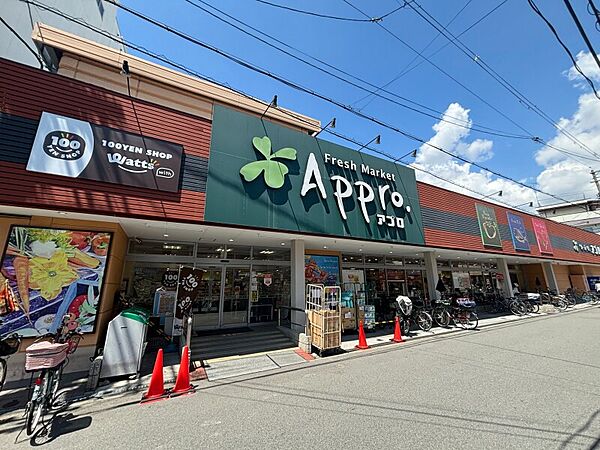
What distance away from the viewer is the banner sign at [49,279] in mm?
5262

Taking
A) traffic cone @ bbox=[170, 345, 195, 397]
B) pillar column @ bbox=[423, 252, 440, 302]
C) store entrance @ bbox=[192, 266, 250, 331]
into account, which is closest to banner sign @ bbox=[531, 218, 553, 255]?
pillar column @ bbox=[423, 252, 440, 302]

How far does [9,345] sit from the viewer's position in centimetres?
507

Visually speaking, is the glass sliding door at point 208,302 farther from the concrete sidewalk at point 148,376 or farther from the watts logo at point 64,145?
the watts logo at point 64,145

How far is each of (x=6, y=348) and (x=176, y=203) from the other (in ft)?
14.1

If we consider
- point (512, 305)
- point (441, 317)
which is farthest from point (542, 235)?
point (441, 317)

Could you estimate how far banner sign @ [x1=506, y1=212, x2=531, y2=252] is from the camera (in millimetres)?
16594

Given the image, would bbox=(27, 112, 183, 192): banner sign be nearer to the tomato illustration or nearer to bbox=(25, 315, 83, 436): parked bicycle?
the tomato illustration

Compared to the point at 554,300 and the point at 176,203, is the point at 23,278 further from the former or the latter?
the point at 554,300

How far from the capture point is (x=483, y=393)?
4602 mm

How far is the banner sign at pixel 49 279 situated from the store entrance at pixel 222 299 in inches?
134

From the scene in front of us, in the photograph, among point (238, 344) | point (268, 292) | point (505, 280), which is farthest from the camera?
point (505, 280)

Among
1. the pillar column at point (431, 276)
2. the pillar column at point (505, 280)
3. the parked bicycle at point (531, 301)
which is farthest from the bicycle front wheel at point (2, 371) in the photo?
the pillar column at point (505, 280)

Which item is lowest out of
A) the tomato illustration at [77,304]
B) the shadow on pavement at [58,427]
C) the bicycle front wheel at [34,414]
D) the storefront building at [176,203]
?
the shadow on pavement at [58,427]

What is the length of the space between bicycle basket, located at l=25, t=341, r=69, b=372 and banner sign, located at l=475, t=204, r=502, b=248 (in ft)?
58.1
